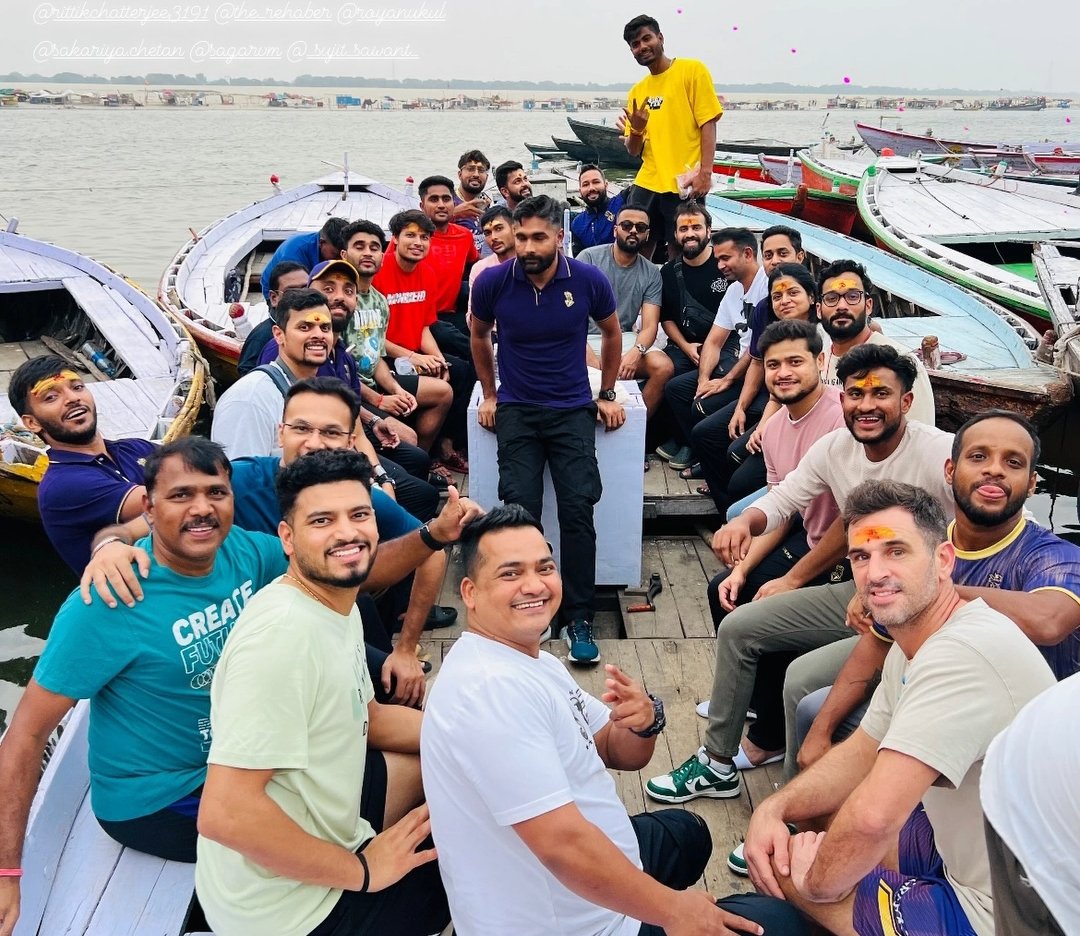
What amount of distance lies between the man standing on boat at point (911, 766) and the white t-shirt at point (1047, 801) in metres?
0.57

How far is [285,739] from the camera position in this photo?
195 centimetres

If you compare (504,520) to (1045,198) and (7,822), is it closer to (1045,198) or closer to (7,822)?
(7,822)

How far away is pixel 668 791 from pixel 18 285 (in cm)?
860

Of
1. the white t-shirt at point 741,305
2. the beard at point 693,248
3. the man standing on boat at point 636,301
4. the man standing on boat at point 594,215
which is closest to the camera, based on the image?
the white t-shirt at point 741,305

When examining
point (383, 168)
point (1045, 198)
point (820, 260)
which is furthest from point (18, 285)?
point (383, 168)

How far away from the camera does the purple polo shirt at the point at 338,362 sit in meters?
4.57

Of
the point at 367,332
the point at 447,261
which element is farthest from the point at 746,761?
the point at 447,261

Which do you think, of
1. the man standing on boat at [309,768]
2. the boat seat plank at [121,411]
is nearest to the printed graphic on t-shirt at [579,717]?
the man standing on boat at [309,768]

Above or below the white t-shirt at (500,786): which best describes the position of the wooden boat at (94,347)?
above

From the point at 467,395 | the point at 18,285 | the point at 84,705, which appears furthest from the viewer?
the point at 18,285

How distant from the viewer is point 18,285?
28.9 feet

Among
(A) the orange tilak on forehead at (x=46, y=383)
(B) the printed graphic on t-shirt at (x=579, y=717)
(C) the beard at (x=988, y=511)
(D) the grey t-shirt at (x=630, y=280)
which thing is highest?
(D) the grey t-shirt at (x=630, y=280)

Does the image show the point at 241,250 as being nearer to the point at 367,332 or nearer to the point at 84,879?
the point at 367,332

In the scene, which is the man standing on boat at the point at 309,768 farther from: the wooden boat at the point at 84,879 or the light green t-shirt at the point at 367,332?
the light green t-shirt at the point at 367,332
